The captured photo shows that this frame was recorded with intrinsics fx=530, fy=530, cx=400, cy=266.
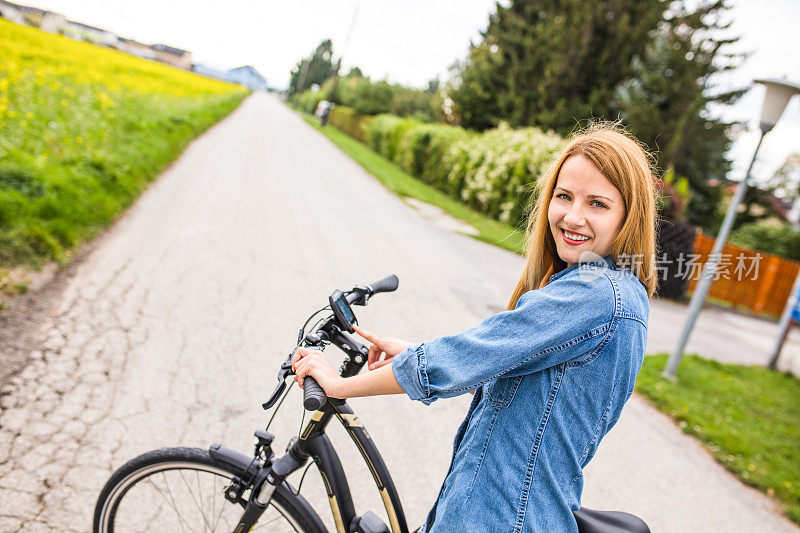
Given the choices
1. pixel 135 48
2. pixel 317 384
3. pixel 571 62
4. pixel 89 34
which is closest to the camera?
pixel 317 384

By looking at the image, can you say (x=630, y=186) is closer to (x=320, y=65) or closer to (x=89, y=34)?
(x=89, y=34)

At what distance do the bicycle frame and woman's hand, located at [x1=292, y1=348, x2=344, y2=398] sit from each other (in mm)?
232

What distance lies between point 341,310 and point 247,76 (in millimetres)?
176725

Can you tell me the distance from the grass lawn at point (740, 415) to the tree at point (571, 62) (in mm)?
13244

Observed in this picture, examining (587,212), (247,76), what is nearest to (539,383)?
(587,212)

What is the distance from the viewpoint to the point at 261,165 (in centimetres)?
1331

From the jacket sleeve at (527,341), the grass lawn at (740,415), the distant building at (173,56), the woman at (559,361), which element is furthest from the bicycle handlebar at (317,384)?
the distant building at (173,56)

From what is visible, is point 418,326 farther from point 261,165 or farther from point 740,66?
point 740,66

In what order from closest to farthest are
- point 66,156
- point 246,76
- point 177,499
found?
point 177,499, point 66,156, point 246,76

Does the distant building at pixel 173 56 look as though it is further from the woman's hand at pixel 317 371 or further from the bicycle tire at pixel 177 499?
the woman's hand at pixel 317 371

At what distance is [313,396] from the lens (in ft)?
4.68

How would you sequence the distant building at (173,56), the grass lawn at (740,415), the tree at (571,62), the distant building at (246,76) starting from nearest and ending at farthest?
the grass lawn at (740,415) < the tree at (571,62) < the distant building at (173,56) < the distant building at (246,76)

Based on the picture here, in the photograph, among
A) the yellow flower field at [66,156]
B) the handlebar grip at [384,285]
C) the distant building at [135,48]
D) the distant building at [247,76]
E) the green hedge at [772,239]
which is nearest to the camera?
the handlebar grip at [384,285]

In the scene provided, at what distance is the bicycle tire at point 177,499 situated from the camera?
183cm
